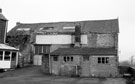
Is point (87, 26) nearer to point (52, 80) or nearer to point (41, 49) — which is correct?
point (41, 49)

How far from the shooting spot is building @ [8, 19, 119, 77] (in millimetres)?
26594

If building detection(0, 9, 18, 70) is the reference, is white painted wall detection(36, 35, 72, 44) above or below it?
above

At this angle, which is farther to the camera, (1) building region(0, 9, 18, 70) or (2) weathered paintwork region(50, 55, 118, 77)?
(1) building region(0, 9, 18, 70)

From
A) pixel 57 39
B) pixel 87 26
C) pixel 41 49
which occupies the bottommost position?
pixel 41 49

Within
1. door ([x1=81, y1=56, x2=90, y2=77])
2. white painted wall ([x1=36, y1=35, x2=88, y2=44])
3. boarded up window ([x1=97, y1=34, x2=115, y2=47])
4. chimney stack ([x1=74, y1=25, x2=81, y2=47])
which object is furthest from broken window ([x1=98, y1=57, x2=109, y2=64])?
white painted wall ([x1=36, y1=35, x2=88, y2=44])

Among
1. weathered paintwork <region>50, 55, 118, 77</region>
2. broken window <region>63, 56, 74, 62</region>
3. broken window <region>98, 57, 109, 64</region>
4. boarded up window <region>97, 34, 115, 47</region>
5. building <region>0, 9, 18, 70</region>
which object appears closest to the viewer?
weathered paintwork <region>50, 55, 118, 77</region>

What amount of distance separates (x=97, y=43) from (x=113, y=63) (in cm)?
856

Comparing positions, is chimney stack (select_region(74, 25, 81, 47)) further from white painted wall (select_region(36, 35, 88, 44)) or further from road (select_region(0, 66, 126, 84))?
road (select_region(0, 66, 126, 84))

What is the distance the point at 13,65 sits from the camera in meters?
31.8

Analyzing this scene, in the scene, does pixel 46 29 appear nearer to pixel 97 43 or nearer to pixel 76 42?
pixel 76 42

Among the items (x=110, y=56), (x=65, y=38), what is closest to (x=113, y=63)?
(x=110, y=56)

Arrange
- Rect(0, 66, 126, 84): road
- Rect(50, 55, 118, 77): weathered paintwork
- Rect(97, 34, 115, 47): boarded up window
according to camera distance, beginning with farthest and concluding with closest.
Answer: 1. Rect(97, 34, 115, 47): boarded up window
2. Rect(50, 55, 118, 77): weathered paintwork
3. Rect(0, 66, 126, 84): road

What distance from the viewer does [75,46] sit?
34.3 meters

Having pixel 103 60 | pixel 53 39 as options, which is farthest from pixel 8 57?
pixel 103 60
